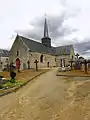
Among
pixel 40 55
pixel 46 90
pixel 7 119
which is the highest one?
pixel 40 55

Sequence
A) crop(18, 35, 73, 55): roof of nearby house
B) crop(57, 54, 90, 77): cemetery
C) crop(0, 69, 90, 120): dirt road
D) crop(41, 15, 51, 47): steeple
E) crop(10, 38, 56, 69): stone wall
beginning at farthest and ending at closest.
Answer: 1. crop(41, 15, 51, 47): steeple
2. crop(18, 35, 73, 55): roof of nearby house
3. crop(10, 38, 56, 69): stone wall
4. crop(57, 54, 90, 77): cemetery
5. crop(0, 69, 90, 120): dirt road

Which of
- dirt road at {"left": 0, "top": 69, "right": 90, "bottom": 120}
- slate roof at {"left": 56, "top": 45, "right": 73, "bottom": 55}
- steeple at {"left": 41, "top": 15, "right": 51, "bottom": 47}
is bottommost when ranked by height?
dirt road at {"left": 0, "top": 69, "right": 90, "bottom": 120}

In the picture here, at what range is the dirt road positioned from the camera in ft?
29.5

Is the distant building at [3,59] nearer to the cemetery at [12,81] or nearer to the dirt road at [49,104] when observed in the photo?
the cemetery at [12,81]

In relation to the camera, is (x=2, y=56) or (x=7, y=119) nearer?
(x=7, y=119)

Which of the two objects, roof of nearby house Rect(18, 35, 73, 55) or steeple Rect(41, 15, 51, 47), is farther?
steeple Rect(41, 15, 51, 47)

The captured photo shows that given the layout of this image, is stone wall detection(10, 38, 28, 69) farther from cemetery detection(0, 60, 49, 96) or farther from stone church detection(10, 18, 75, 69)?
cemetery detection(0, 60, 49, 96)

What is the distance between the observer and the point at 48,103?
10719 mm

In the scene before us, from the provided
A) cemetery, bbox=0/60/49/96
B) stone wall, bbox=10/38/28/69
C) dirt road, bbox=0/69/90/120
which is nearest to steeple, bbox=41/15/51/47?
stone wall, bbox=10/38/28/69

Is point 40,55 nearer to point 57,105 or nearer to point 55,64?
point 55,64

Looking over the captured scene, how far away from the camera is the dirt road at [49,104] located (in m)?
8.99

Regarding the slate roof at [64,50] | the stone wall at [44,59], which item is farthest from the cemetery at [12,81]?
the slate roof at [64,50]

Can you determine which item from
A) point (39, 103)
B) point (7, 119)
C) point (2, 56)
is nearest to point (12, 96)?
point (39, 103)

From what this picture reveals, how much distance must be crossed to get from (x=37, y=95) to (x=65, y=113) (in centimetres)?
388
